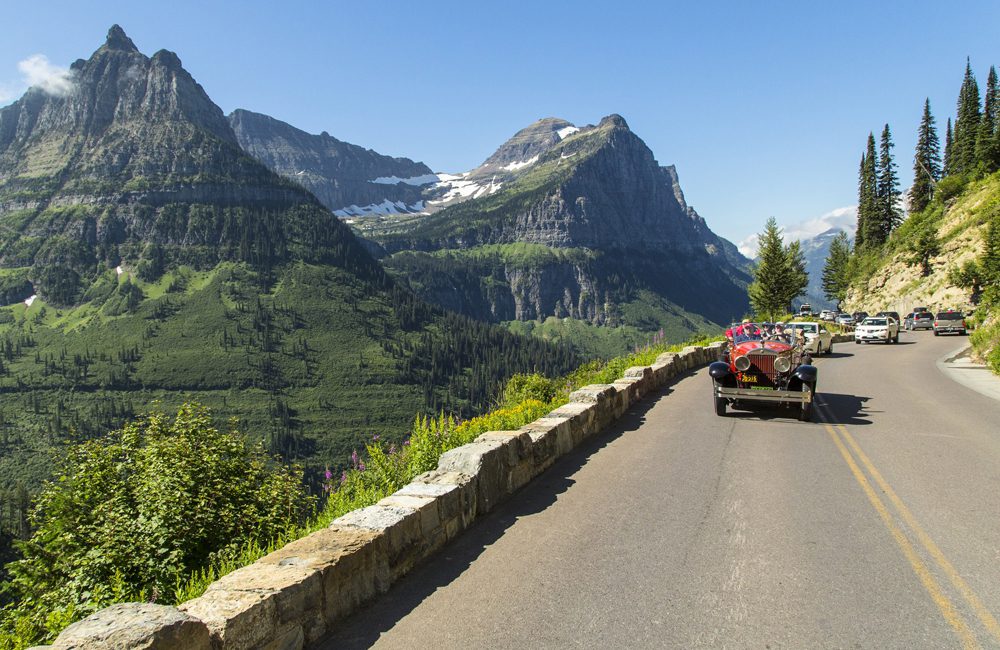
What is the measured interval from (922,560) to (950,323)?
48.4 metres

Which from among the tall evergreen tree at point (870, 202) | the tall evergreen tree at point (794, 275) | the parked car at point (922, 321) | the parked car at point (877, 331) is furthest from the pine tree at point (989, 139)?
the parked car at point (877, 331)

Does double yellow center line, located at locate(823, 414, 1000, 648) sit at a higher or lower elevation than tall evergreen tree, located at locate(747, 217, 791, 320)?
lower

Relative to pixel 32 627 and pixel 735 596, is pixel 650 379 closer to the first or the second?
pixel 735 596

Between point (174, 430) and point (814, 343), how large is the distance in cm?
3052

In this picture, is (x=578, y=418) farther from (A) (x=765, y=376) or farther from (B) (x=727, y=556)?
(A) (x=765, y=376)

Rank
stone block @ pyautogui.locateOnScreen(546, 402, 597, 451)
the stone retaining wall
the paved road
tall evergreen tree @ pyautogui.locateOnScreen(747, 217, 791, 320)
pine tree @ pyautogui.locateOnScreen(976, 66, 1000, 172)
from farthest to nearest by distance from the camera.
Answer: pine tree @ pyautogui.locateOnScreen(976, 66, 1000, 172)
tall evergreen tree @ pyautogui.locateOnScreen(747, 217, 791, 320)
stone block @ pyautogui.locateOnScreen(546, 402, 597, 451)
the paved road
the stone retaining wall

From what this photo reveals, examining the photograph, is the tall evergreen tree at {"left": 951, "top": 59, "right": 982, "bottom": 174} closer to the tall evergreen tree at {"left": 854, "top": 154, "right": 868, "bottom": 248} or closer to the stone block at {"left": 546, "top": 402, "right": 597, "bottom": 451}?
the tall evergreen tree at {"left": 854, "top": 154, "right": 868, "bottom": 248}

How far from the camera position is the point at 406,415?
611 ft

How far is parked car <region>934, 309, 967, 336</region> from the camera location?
4462 centimetres

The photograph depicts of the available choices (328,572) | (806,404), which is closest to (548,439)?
(328,572)

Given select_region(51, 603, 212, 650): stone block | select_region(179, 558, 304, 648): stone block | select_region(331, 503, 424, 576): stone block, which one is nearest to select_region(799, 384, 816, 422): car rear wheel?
select_region(331, 503, 424, 576): stone block

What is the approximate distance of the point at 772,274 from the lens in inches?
2057

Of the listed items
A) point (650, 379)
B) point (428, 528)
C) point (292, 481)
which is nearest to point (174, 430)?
point (292, 481)

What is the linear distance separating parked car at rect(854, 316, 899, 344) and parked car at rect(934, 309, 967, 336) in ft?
25.2
